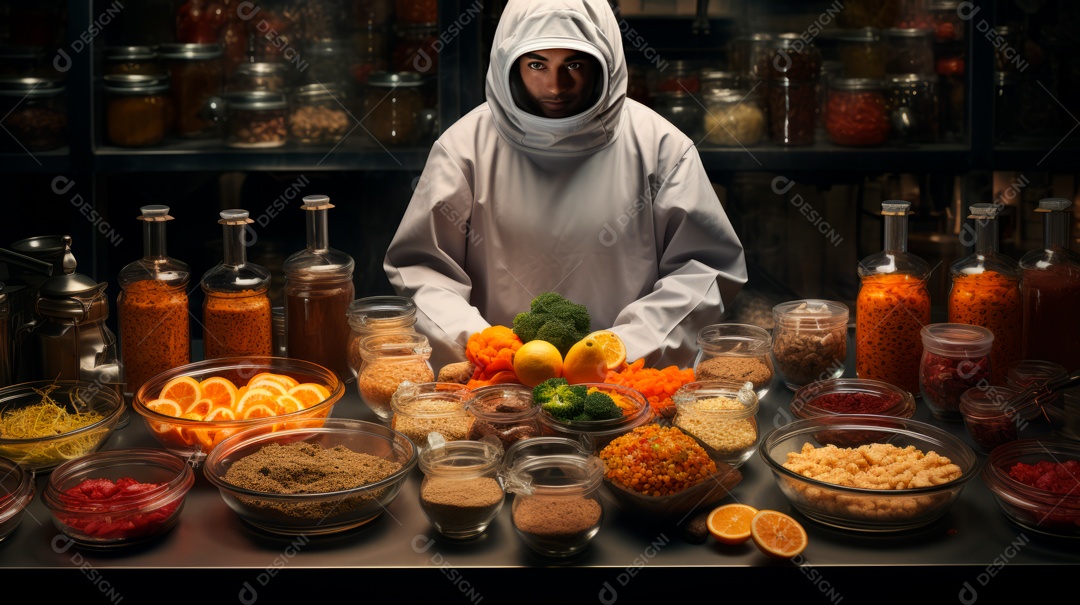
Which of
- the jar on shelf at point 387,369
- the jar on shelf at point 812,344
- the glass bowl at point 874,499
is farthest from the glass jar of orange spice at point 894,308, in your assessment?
the jar on shelf at point 387,369

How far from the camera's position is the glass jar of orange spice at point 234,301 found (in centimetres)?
190

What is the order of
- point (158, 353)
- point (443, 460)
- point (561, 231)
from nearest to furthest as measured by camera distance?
point (443, 460) < point (158, 353) < point (561, 231)

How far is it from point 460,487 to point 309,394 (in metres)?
0.46

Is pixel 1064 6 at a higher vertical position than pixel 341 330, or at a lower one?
higher

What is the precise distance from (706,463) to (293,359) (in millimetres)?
838

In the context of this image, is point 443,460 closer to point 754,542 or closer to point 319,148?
point 754,542

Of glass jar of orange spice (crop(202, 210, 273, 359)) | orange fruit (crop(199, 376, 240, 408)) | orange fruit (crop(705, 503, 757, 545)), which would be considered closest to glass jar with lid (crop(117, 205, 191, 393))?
glass jar of orange spice (crop(202, 210, 273, 359))

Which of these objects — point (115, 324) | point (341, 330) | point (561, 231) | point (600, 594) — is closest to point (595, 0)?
point (561, 231)

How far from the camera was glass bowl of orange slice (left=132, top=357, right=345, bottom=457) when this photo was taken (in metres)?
1.66

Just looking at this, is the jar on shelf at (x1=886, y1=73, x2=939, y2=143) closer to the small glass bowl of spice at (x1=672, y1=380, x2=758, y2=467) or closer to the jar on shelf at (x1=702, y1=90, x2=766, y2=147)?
the jar on shelf at (x1=702, y1=90, x2=766, y2=147)

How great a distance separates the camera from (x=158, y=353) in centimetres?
189

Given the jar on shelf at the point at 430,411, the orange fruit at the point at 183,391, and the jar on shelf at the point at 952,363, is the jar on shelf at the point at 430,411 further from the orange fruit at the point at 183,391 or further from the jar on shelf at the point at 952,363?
the jar on shelf at the point at 952,363

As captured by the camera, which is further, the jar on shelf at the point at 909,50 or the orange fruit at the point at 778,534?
the jar on shelf at the point at 909,50

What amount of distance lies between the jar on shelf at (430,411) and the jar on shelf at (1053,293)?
41.4 inches
